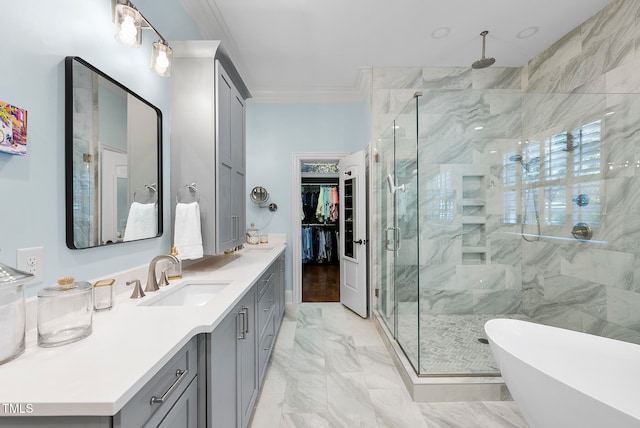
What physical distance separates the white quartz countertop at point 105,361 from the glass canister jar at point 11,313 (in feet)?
0.11

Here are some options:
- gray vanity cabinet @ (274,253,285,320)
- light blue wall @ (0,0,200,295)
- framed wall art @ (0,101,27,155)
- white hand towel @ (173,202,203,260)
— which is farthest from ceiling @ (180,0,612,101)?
gray vanity cabinet @ (274,253,285,320)

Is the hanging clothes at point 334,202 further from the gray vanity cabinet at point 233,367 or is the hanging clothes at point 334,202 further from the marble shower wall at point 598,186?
the gray vanity cabinet at point 233,367

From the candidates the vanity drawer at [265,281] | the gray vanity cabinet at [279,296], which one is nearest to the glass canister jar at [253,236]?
the gray vanity cabinet at [279,296]

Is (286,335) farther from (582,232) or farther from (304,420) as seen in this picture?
(582,232)

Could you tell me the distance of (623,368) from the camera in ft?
4.14

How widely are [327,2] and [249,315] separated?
2.37 meters

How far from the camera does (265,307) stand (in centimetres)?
210

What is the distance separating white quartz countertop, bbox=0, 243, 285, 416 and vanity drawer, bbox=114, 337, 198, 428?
49 mm

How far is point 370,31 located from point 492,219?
2.05m

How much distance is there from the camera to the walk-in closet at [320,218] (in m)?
5.80

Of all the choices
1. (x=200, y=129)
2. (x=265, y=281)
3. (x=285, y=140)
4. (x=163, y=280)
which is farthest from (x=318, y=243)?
(x=163, y=280)

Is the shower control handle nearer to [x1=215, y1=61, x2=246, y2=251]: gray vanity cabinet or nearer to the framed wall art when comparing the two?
[x1=215, y1=61, x2=246, y2=251]: gray vanity cabinet

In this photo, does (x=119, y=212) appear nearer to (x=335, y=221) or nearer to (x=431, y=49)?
(x=431, y=49)

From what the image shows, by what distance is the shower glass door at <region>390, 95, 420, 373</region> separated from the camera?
2.20 metres
